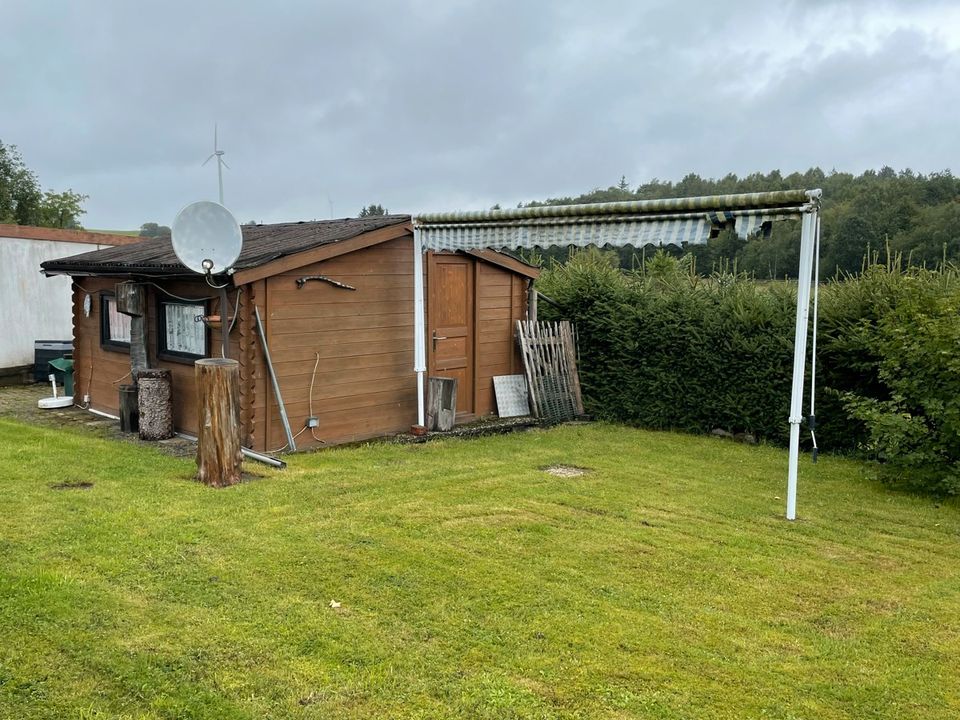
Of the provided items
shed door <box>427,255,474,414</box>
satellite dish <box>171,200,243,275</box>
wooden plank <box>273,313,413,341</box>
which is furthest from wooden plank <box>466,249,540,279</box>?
satellite dish <box>171,200,243,275</box>

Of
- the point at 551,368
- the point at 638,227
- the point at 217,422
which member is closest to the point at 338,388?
the point at 217,422

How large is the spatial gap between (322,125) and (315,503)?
1837cm

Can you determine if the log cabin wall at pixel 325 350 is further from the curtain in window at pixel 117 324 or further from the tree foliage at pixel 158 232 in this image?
the tree foliage at pixel 158 232

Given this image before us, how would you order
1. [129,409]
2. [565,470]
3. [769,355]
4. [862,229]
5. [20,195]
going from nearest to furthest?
[565,470]
[129,409]
[769,355]
[862,229]
[20,195]

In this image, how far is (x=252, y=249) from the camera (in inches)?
360

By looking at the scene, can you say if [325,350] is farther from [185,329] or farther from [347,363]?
[185,329]

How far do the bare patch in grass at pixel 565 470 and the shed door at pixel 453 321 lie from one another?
2.82 metres

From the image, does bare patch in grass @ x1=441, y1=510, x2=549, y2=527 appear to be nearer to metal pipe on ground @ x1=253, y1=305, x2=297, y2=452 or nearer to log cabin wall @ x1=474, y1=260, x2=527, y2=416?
metal pipe on ground @ x1=253, y1=305, x2=297, y2=452

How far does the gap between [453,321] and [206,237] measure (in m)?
3.80

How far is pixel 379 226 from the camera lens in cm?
929

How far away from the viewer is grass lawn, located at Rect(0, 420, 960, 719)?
3.29 meters

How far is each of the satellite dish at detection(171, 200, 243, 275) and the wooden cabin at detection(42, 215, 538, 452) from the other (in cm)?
27

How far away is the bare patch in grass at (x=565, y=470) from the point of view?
300 inches

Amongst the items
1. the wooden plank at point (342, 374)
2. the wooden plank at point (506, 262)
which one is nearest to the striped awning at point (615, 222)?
the wooden plank at point (506, 262)
